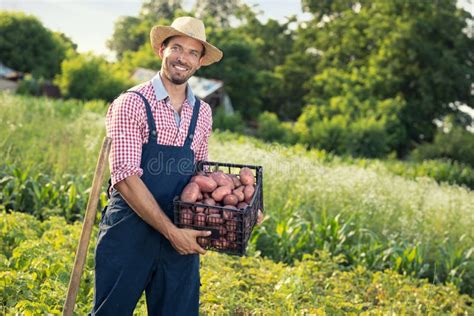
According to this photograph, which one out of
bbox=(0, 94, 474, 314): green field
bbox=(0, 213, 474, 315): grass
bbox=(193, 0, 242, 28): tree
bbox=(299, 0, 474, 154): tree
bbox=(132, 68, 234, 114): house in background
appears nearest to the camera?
bbox=(0, 213, 474, 315): grass

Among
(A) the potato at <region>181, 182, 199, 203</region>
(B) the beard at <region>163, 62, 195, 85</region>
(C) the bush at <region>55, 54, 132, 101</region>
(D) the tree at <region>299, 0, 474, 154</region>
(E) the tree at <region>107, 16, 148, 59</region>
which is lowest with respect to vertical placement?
(A) the potato at <region>181, 182, 199, 203</region>

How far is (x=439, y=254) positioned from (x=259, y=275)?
2777 millimetres

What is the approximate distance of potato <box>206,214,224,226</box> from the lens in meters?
2.50

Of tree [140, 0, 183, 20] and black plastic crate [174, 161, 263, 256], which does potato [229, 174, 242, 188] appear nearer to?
black plastic crate [174, 161, 263, 256]

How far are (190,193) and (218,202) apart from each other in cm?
14

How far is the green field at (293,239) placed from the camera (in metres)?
4.00

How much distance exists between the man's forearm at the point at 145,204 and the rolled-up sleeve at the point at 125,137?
0.04 m

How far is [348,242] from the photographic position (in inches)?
255

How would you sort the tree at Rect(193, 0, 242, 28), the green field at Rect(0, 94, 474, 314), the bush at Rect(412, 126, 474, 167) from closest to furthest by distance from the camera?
the green field at Rect(0, 94, 474, 314) < the bush at Rect(412, 126, 474, 167) < the tree at Rect(193, 0, 242, 28)

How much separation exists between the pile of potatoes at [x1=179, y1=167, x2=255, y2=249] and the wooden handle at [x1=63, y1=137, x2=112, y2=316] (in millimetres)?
388

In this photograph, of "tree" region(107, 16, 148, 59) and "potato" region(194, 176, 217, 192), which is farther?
"tree" region(107, 16, 148, 59)

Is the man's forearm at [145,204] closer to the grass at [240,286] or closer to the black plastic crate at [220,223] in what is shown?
the black plastic crate at [220,223]

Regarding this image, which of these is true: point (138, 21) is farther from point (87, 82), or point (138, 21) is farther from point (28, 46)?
point (87, 82)

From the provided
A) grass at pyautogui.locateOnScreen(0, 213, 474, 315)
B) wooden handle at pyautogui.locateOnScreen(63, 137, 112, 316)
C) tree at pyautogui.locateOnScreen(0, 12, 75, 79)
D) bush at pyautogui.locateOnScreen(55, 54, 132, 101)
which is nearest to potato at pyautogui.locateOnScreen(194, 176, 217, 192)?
wooden handle at pyautogui.locateOnScreen(63, 137, 112, 316)
